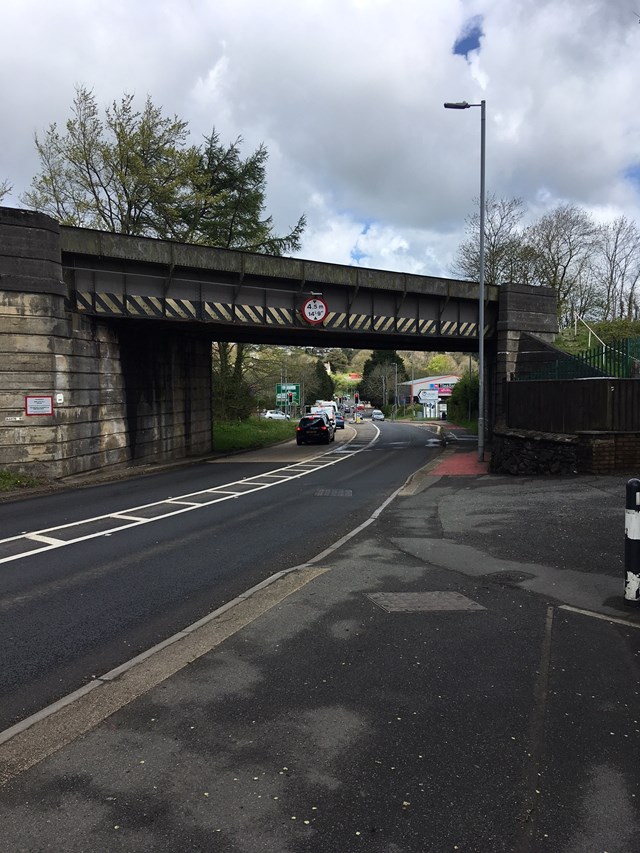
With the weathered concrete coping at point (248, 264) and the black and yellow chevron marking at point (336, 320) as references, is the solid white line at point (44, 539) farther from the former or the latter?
the black and yellow chevron marking at point (336, 320)

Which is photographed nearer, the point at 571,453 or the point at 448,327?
the point at 571,453

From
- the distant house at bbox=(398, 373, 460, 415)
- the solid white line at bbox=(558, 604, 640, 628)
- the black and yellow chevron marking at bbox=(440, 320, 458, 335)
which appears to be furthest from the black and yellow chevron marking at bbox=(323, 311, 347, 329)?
the distant house at bbox=(398, 373, 460, 415)

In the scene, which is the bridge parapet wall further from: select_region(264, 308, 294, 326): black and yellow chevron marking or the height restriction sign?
the height restriction sign

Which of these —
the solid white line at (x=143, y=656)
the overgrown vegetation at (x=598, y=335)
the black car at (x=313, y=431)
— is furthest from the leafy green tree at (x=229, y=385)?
the solid white line at (x=143, y=656)

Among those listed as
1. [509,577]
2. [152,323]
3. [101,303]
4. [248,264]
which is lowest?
[509,577]

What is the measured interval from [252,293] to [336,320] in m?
3.78

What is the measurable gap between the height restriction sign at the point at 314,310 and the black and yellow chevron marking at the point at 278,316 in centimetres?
57

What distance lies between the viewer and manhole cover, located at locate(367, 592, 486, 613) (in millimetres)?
6324

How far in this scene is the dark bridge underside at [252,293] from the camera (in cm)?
1983

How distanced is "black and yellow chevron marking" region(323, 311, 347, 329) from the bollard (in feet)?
64.2

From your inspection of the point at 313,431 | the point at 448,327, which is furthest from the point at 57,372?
the point at 313,431

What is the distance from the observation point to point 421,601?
21.6 ft

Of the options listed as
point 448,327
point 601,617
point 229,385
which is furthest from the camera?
point 229,385

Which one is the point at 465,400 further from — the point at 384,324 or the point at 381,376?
the point at 381,376
